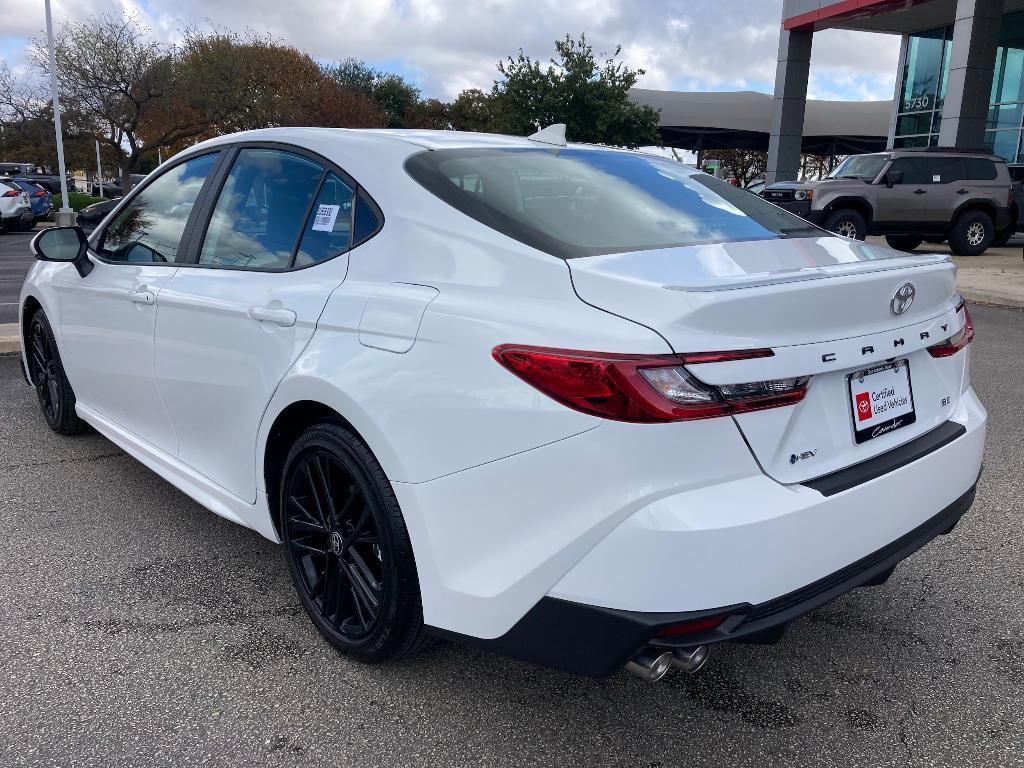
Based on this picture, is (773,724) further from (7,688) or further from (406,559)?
(7,688)

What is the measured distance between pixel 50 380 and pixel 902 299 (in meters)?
4.37

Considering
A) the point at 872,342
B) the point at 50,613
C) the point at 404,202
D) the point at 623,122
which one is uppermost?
the point at 623,122

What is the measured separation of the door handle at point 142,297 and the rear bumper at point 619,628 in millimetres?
1978

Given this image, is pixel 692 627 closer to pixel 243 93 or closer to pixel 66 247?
pixel 66 247

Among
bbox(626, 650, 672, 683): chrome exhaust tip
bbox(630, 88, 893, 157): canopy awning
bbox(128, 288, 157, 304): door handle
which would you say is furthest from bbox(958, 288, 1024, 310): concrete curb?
bbox(630, 88, 893, 157): canopy awning

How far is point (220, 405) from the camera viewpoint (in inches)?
114

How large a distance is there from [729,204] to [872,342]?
0.95 m

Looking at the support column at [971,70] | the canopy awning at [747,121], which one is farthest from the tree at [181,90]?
the support column at [971,70]

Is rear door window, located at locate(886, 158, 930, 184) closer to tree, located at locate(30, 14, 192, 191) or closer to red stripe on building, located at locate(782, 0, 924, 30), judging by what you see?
red stripe on building, located at locate(782, 0, 924, 30)

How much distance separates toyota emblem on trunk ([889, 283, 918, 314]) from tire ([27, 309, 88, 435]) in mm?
3951

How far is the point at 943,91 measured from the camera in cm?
2595

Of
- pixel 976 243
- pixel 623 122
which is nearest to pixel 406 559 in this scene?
pixel 976 243

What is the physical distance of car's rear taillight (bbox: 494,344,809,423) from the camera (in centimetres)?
180

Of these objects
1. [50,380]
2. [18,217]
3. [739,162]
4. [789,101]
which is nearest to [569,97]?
[789,101]
